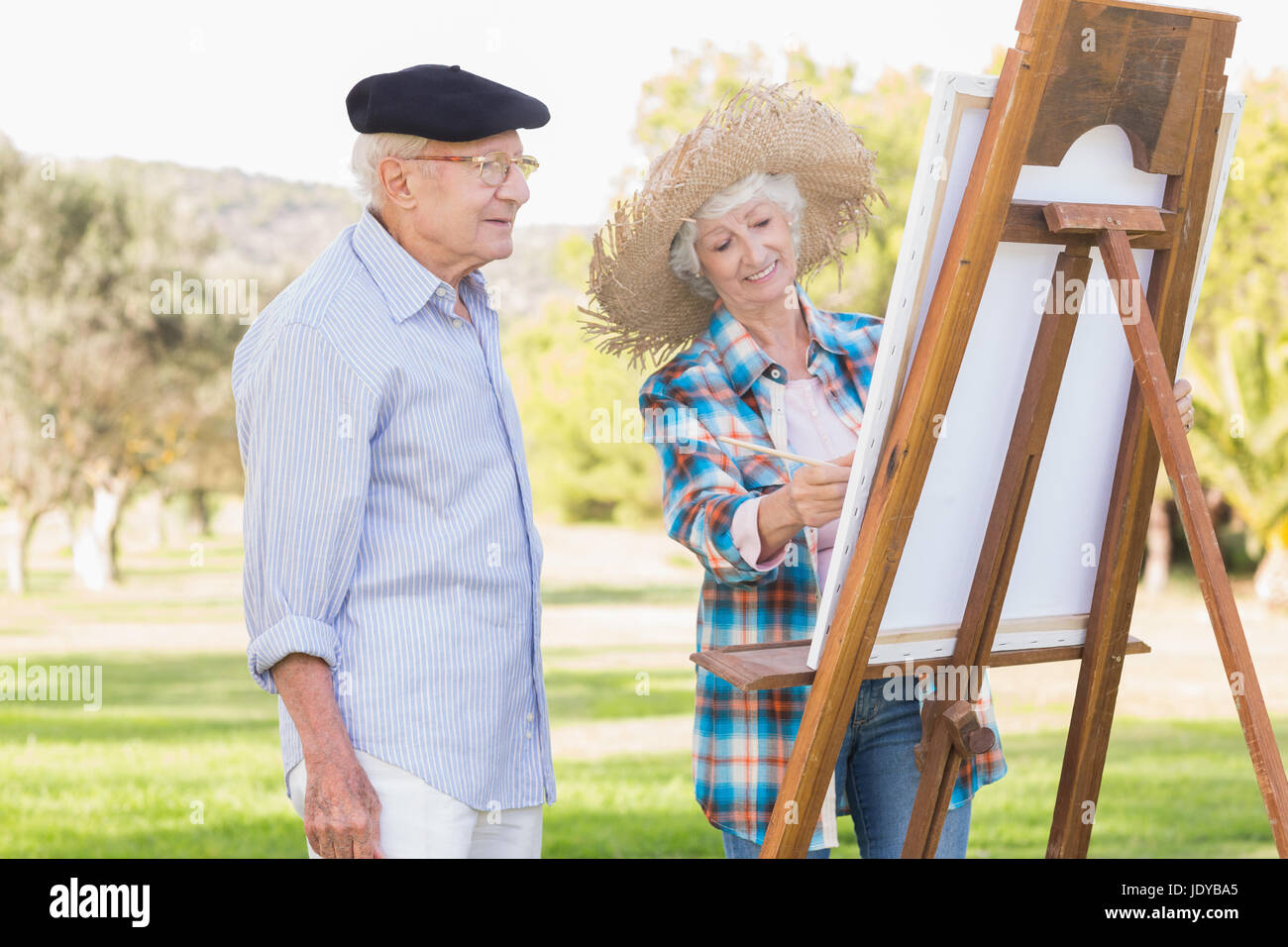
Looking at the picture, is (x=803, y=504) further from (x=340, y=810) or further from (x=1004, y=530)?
(x=340, y=810)

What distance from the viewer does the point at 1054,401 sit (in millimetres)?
1999

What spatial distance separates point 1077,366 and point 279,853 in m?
4.12

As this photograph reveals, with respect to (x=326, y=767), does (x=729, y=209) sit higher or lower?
higher

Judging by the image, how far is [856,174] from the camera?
8.88 ft

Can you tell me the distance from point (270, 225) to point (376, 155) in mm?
29455

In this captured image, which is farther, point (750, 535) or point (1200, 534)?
point (750, 535)

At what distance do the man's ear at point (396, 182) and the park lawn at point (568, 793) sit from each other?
137 inches

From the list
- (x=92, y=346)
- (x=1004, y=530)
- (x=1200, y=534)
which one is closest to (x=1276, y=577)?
(x=1004, y=530)

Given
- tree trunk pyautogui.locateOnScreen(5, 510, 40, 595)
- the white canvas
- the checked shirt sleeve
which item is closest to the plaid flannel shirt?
the checked shirt sleeve

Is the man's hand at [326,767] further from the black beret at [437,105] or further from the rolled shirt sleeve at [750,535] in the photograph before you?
the black beret at [437,105]

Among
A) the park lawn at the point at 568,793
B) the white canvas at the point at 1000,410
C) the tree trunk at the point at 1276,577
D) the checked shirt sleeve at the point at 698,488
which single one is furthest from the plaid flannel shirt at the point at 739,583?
the tree trunk at the point at 1276,577

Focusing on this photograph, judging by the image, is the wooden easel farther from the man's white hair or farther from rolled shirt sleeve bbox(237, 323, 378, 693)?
the man's white hair

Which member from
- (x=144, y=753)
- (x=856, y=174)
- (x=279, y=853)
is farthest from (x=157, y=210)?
(x=856, y=174)
